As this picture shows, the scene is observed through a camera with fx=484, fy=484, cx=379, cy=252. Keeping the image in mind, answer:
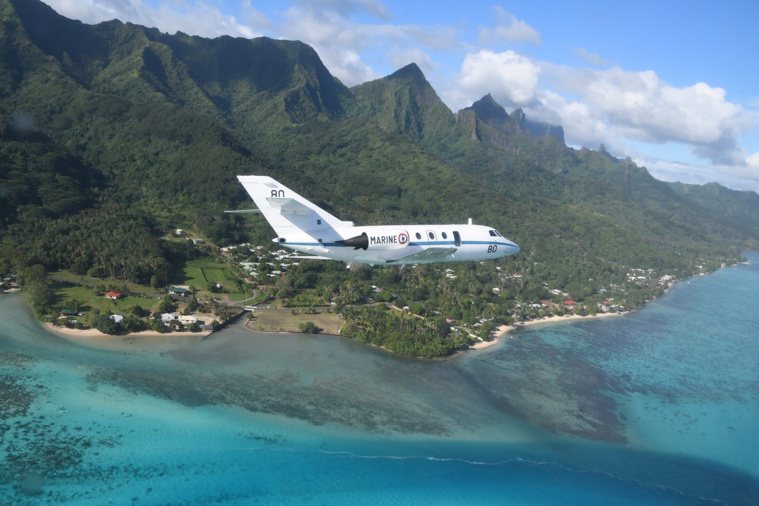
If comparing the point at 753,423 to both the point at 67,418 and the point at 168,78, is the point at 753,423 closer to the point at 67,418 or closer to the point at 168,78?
the point at 67,418

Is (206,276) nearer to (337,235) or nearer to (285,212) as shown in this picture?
(337,235)

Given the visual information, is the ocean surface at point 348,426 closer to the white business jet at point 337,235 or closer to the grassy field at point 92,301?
the grassy field at point 92,301

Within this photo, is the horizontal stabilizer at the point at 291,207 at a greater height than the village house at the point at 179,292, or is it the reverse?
the horizontal stabilizer at the point at 291,207

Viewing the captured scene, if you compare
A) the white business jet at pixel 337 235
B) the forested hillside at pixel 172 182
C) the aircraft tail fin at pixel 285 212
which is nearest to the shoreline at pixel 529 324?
the forested hillside at pixel 172 182

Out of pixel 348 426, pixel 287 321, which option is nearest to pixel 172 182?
pixel 287 321

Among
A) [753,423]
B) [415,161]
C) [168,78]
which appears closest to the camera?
[753,423]

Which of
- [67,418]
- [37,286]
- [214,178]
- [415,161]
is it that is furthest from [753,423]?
[415,161]
